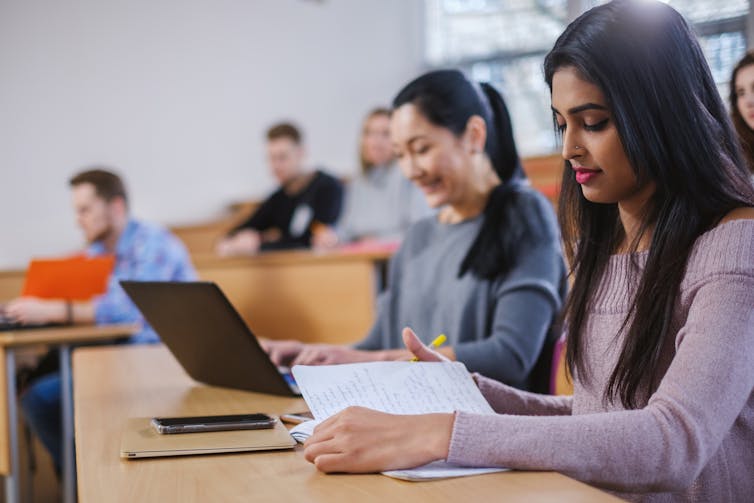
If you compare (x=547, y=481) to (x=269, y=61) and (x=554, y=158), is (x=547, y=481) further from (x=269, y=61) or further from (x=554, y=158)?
(x=269, y=61)

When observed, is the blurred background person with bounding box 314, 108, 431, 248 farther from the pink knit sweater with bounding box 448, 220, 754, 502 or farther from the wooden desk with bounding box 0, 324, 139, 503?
the pink knit sweater with bounding box 448, 220, 754, 502

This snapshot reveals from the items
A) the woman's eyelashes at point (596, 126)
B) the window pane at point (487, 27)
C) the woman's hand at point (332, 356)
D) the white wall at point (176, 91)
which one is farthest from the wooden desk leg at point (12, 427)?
the window pane at point (487, 27)

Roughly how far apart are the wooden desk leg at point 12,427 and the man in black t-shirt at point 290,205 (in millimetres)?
1843

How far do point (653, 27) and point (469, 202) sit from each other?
0.87 meters

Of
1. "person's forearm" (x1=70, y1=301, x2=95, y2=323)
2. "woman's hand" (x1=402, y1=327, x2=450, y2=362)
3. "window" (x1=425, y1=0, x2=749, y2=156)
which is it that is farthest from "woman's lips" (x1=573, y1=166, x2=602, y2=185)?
"window" (x1=425, y1=0, x2=749, y2=156)

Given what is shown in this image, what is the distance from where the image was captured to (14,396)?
264 centimetres

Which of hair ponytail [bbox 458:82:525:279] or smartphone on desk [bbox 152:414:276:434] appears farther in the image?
hair ponytail [bbox 458:82:525:279]

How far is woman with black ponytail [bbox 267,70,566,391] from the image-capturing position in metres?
1.55

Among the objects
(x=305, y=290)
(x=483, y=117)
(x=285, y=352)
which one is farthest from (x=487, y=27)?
(x=285, y=352)

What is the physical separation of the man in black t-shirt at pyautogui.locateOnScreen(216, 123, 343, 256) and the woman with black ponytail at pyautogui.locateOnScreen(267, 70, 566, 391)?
8.49 feet

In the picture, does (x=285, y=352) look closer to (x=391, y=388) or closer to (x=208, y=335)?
(x=208, y=335)

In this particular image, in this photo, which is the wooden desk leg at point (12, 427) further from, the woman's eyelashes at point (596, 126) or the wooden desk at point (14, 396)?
the woman's eyelashes at point (596, 126)

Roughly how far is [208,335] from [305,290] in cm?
196

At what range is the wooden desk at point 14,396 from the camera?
102 inches
